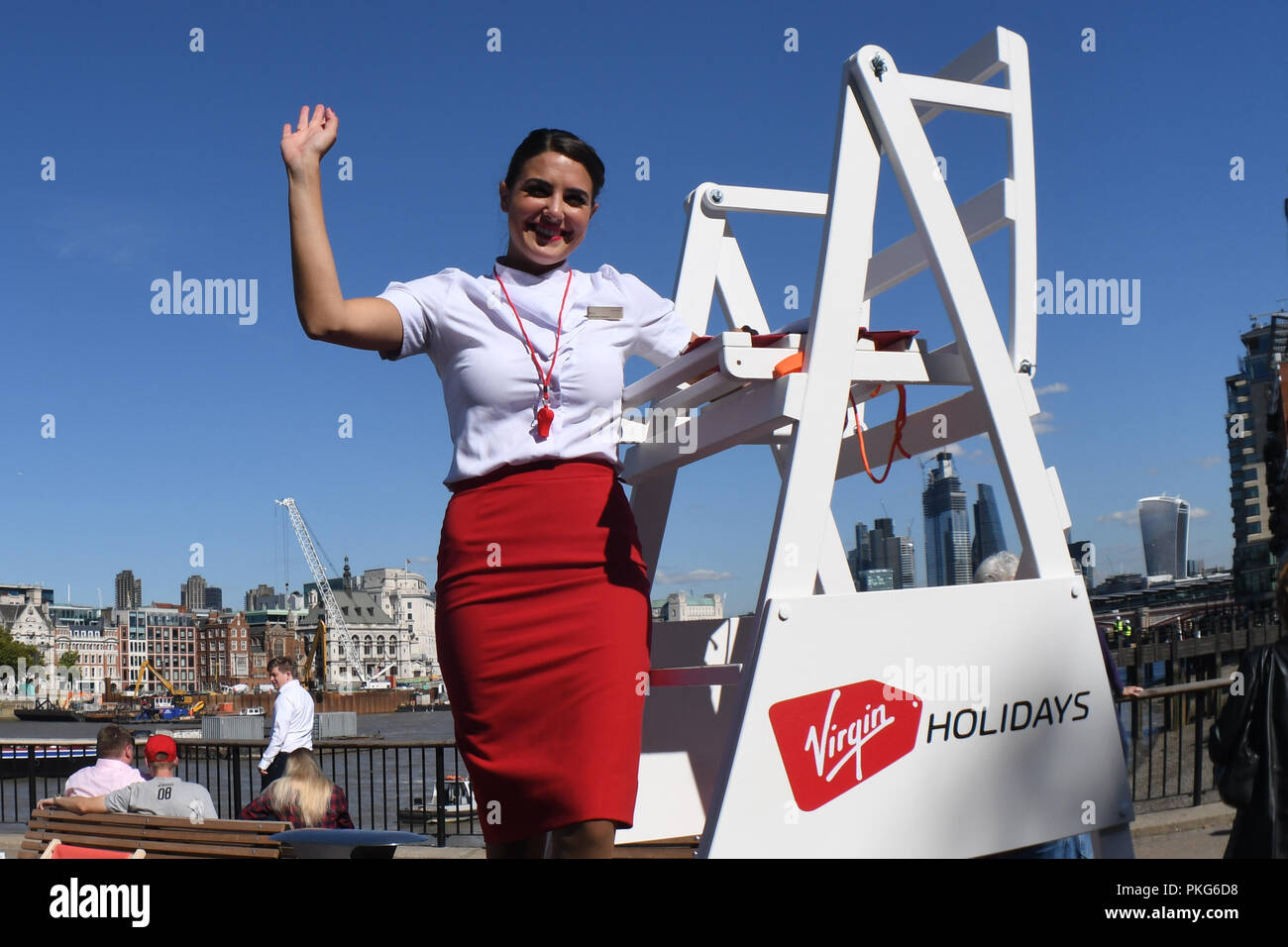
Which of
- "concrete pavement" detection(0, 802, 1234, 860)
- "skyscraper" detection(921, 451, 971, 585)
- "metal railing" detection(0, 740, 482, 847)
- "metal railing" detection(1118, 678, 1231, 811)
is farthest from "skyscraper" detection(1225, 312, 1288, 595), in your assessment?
"concrete pavement" detection(0, 802, 1234, 860)

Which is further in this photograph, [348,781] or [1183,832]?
[348,781]

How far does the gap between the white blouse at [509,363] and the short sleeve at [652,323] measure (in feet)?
0.54

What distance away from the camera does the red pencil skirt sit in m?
2.50

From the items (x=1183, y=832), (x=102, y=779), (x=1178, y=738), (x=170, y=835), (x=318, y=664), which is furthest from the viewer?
(x=318, y=664)

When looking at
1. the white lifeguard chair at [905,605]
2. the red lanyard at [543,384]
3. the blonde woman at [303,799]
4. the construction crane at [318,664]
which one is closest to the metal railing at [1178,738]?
the white lifeguard chair at [905,605]

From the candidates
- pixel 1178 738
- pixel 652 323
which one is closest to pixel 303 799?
pixel 652 323

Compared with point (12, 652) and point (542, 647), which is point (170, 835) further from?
point (12, 652)

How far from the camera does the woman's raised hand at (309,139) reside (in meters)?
2.39

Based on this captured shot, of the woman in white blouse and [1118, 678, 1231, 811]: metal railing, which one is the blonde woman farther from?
the woman in white blouse

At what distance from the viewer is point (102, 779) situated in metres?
7.90

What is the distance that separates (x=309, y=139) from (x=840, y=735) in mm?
1803
